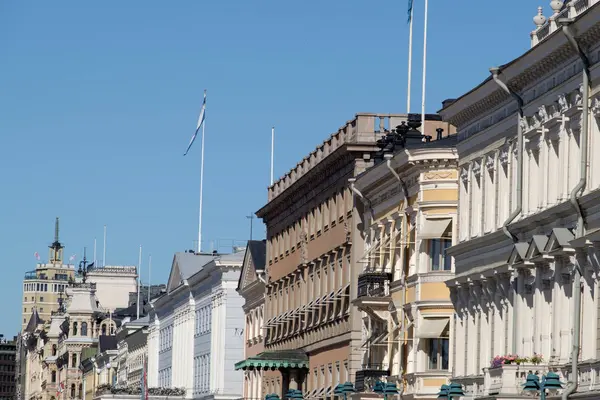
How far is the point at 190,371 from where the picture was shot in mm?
115500

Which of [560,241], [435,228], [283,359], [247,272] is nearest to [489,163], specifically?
[435,228]

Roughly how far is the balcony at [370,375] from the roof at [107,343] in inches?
4253

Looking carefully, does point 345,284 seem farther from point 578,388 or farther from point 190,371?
point 190,371

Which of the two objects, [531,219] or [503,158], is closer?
[531,219]

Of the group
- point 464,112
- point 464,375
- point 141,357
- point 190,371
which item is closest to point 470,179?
point 464,112

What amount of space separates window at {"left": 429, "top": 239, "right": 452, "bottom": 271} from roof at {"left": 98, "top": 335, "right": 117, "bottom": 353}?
11398 centimetres

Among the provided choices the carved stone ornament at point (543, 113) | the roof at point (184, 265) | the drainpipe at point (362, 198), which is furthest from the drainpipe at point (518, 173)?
the roof at point (184, 265)

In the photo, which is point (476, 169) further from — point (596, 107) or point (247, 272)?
point (247, 272)

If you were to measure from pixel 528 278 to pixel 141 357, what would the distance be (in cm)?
10113

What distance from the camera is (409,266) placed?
58.2 m

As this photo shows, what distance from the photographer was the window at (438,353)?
2200 inches

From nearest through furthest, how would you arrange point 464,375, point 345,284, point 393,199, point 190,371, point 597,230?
point 597,230 → point 464,375 → point 393,199 → point 345,284 → point 190,371

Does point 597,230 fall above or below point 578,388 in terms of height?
above

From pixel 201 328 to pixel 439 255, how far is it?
5469 cm
